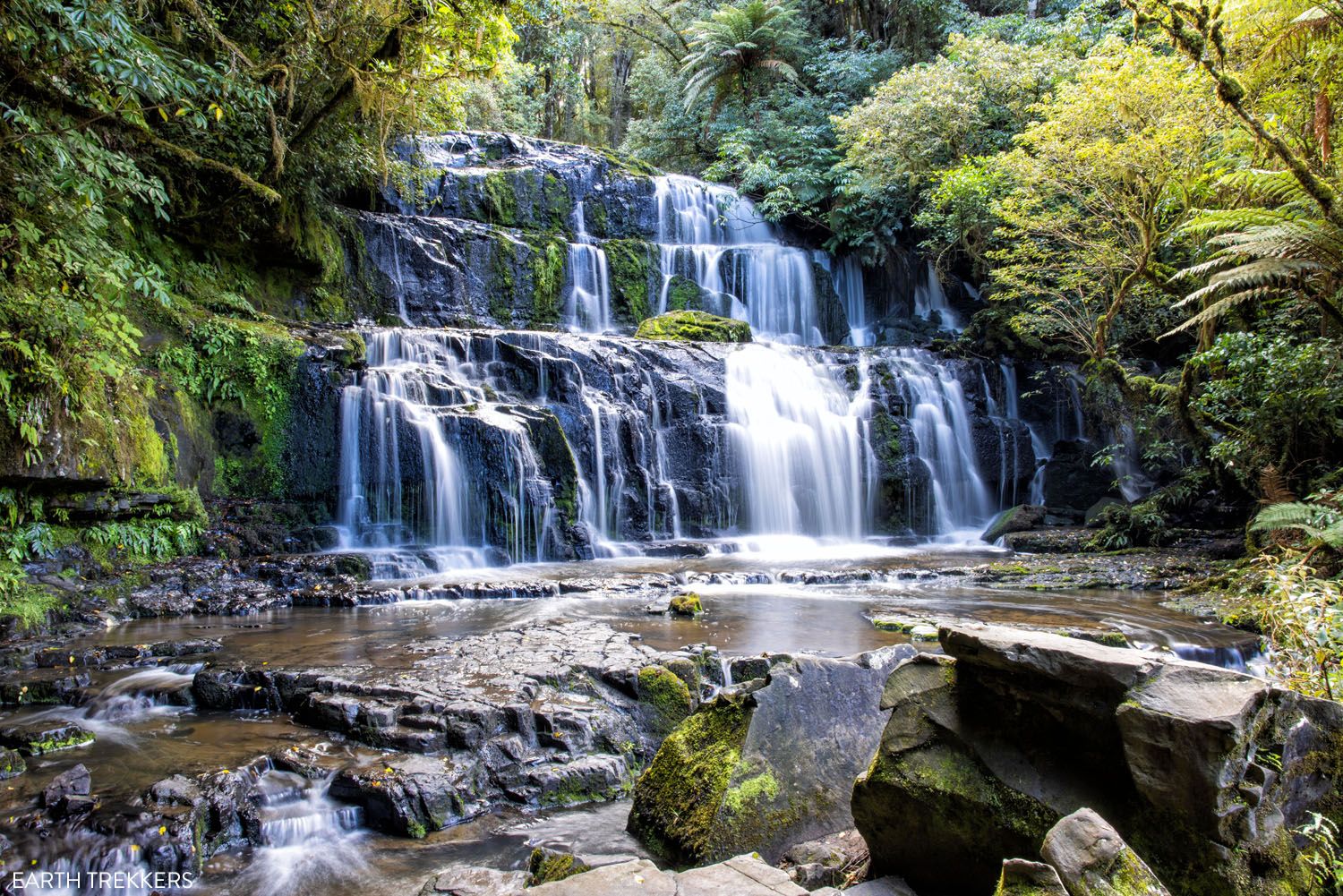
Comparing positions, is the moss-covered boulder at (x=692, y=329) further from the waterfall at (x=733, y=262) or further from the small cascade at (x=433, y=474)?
the small cascade at (x=433, y=474)

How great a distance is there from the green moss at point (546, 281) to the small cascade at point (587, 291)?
0.81 feet

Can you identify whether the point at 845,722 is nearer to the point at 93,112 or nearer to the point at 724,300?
the point at 93,112

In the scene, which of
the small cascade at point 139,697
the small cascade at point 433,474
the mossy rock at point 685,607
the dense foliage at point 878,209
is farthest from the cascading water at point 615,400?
the small cascade at point 139,697

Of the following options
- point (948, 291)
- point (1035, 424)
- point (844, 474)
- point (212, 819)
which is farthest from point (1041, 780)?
point (948, 291)

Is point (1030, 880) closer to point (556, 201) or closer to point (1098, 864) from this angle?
point (1098, 864)

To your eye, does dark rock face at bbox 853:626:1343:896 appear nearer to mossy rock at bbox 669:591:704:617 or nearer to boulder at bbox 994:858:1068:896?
boulder at bbox 994:858:1068:896

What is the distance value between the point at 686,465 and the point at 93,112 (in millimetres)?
10347

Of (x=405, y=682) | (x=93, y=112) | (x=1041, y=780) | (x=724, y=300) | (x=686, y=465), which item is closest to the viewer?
(x=1041, y=780)

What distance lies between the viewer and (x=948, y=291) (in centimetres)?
2283

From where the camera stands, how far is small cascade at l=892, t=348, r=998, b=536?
16.6 meters

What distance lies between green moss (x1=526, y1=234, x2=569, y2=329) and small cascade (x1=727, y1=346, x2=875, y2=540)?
5.30 metres

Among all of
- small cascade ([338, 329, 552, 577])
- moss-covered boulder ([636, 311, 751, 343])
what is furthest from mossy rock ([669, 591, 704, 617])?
moss-covered boulder ([636, 311, 751, 343])

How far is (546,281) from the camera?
18.8 m

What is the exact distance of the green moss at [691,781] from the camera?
314 centimetres
